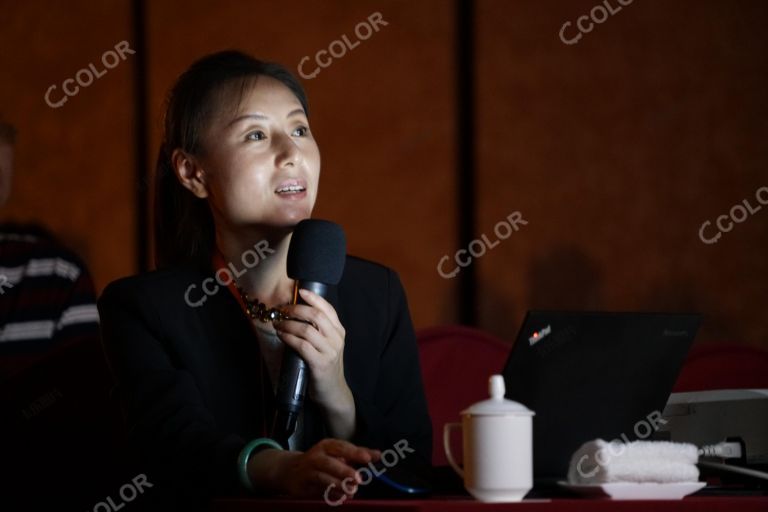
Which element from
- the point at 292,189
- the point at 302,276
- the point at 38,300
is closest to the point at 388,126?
the point at 38,300

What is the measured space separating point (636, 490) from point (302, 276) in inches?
20.6

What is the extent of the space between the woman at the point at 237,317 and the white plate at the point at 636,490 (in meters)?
0.30

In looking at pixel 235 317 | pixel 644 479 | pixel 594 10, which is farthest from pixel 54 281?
pixel 644 479

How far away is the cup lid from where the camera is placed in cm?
102

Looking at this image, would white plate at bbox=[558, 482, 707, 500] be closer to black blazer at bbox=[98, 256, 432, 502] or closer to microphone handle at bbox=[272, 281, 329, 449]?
black blazer at bbox=[98, 256, 432, 502]

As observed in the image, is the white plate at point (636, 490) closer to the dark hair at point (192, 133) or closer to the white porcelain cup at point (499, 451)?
the white porcelain cup at point (499, 451)

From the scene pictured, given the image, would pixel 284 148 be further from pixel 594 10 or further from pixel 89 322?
pixel 594 10

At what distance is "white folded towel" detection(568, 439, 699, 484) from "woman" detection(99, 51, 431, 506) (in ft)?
0.94

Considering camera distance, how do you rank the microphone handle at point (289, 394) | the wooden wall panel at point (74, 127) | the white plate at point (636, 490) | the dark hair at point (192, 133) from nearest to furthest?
the white plate at point (636, 490) < the microphone handle at point (289, 394) < the dark hair at point (192, 133) < the wooden wall panel at point (74, 127)

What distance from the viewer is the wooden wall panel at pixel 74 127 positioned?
114 inches

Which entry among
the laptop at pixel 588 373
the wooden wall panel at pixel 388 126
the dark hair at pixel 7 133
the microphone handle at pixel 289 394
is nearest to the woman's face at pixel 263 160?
the microphone handle at pixel 289 394

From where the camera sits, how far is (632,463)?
A: 3.40 feet

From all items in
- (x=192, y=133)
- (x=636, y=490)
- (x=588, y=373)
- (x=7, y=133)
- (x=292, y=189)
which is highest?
(x=7, y=133)

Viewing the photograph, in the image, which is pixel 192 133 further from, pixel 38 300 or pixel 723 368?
pixel 723 368
